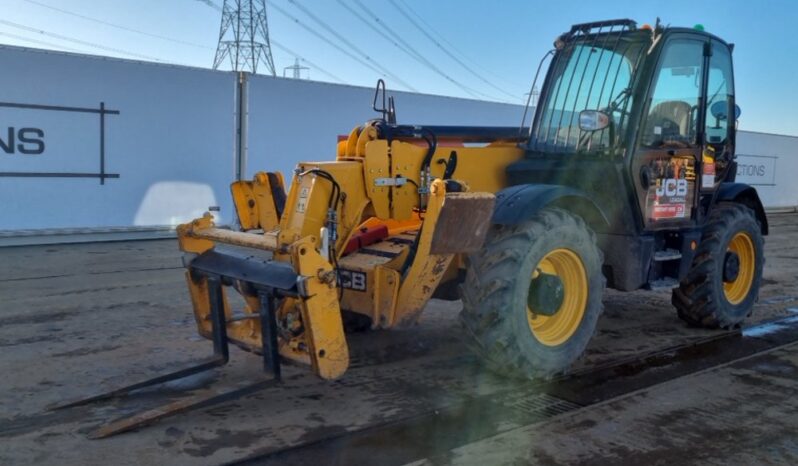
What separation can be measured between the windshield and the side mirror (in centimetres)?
35

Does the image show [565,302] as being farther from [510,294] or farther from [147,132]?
[147,132]

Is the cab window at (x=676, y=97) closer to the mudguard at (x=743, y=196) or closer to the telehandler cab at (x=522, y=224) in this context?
the telehandler cab at (x=522, y=224)

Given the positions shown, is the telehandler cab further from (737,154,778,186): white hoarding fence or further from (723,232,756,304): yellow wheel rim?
(737,154,778,186): white hoarding fence

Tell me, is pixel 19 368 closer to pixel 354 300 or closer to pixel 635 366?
pixel 354 300

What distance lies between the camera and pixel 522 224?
15.7ft

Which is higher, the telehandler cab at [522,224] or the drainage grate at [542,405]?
the telehandler cab at [522,224]

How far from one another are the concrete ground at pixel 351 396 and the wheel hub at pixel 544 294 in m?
0.59

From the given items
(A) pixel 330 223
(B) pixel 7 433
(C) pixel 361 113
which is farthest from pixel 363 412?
(C) pixel 361 113

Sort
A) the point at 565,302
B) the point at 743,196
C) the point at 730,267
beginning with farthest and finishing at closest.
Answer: the point at 743,196
the point at 730,267
the point at 565,302

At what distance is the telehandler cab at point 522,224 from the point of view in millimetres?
4469

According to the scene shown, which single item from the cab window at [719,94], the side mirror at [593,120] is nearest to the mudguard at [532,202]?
the side mirror at [593,120]

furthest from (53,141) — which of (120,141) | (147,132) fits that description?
(147,132)

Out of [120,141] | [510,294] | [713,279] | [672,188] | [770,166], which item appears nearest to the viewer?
[510,294]

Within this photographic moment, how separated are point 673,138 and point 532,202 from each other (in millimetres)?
1965
